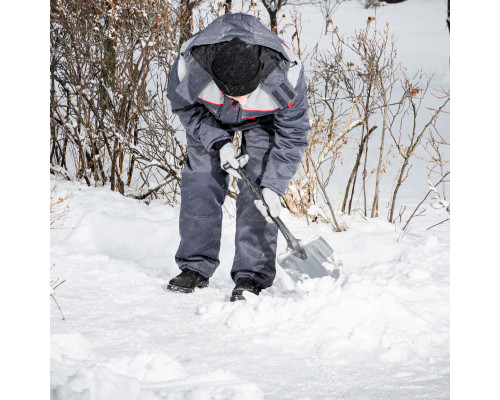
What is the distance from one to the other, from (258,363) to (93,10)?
11.8ft

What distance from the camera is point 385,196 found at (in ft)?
20.5

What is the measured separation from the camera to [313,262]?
2.92m

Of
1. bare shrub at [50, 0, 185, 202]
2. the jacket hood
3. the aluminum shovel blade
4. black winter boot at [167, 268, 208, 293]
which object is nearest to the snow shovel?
the aluminum shovel blade

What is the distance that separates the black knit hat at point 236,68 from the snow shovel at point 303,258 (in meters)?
0.46

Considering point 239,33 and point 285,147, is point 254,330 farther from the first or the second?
point 239,33

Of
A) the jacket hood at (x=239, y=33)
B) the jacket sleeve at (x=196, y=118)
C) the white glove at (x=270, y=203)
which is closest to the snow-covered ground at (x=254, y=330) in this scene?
the white glove at (x=270, y=203)

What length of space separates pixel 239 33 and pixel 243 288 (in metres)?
1.19

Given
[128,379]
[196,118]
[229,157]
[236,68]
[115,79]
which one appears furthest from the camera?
[115,79]

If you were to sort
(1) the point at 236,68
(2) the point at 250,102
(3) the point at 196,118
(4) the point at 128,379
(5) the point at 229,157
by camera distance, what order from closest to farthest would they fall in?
(4) the point at 128,379
(1) the point at 236,68
(2) the point at 250,102
(5) the point at 229,157
(3) the point at 196,118

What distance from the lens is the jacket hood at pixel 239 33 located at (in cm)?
252

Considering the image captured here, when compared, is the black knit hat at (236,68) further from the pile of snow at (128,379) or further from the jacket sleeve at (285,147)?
the pile of snow at (128,379)

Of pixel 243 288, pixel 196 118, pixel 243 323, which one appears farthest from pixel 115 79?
pixel 243 323

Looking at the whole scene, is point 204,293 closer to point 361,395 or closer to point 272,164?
point 272,164

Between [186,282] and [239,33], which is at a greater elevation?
[239,33]
